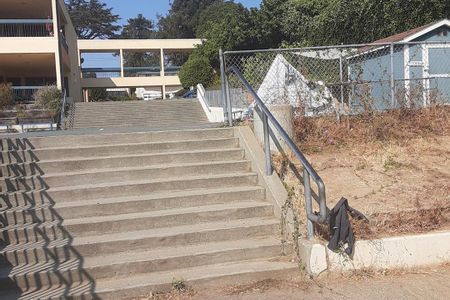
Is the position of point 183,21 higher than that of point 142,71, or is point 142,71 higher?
point 183,21

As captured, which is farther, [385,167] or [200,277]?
[385,167]

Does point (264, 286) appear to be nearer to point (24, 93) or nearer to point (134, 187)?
point (134, 187)

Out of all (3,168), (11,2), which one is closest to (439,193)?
(3,168)

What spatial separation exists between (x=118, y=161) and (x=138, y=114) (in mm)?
19048

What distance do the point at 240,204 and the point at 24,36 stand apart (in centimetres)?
2515

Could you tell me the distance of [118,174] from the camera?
628cm

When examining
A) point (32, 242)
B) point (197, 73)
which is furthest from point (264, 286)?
point (197, 73)

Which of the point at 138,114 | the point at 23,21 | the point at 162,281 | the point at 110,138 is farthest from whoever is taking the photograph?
the point at 23,21

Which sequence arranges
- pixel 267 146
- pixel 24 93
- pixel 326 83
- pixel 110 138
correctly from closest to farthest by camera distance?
pixel 267 146, pixel 110 138, pixel 326 83, pixel 24 93

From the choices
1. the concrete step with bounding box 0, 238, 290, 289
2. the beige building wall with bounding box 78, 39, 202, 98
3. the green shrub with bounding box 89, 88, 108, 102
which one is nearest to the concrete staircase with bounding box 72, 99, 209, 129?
the concrete step with bounding box 0, 238, 290, 289

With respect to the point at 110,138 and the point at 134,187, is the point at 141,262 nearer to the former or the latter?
the point at 134,187

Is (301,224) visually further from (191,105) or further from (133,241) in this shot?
(191,105)

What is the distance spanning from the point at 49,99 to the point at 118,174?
61.9 feet

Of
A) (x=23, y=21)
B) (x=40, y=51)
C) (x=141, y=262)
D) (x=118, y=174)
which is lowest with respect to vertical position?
(x=141, y=262)
